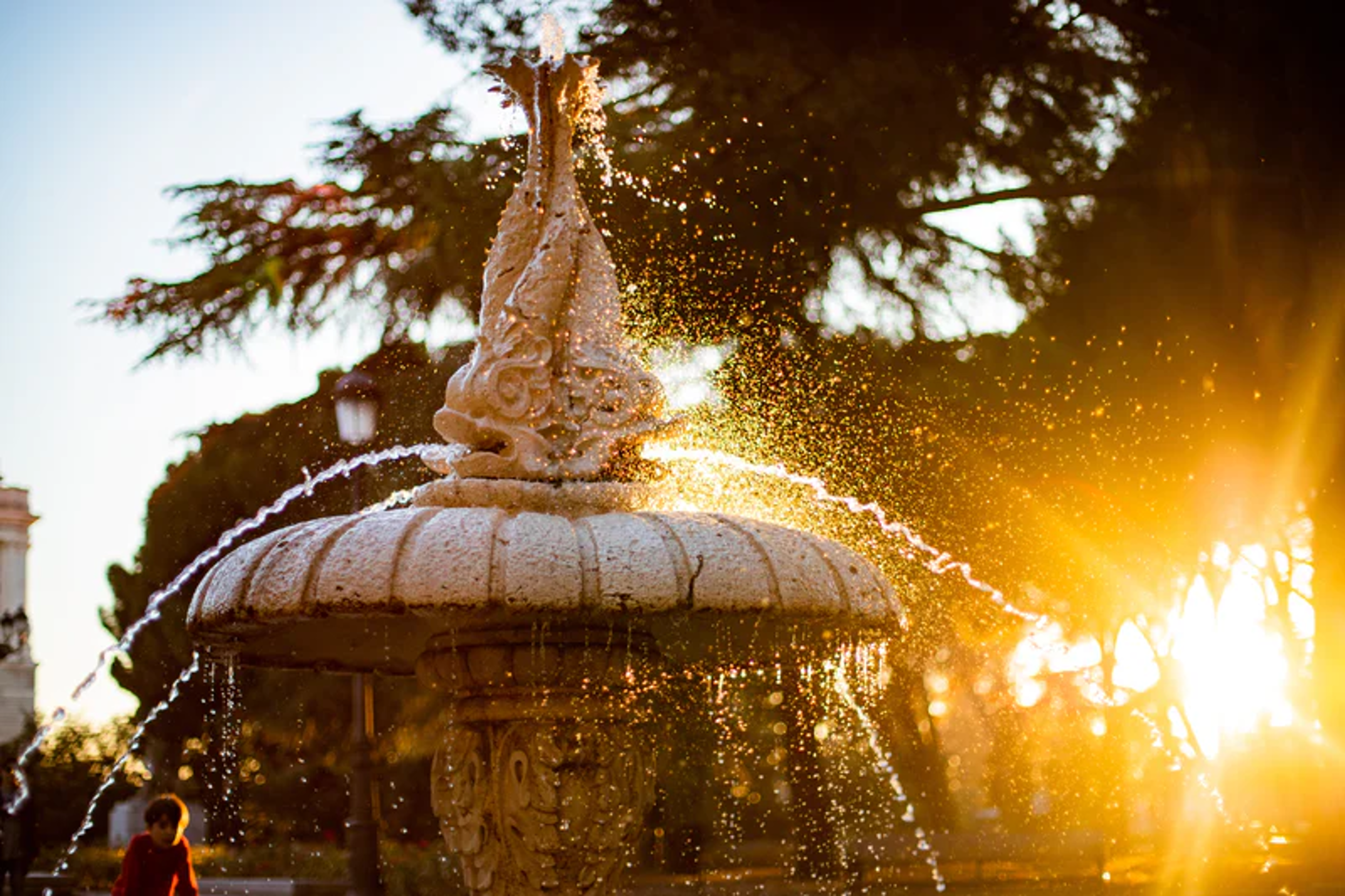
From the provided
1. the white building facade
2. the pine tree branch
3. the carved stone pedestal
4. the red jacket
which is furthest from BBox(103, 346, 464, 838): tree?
the white building facade

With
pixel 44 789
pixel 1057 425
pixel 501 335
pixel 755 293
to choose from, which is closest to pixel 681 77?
pixel 755 293

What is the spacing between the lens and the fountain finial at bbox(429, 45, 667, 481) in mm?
5129

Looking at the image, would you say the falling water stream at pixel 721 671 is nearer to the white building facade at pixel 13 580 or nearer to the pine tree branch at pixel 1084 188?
the pine tree branch at pixel 1084 188

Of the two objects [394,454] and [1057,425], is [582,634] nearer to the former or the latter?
[394,454]

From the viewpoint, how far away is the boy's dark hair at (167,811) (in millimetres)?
6219

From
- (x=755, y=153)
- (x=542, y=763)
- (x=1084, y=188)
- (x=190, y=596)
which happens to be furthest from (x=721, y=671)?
(x=190, y=596)

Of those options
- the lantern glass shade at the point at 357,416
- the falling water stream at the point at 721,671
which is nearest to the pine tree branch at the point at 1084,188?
the falling water stream at the point at 721,671

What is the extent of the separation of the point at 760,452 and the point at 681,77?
3248 mm

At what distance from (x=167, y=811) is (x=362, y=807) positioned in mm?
5399

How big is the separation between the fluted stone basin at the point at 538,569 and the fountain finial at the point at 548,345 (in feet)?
0.80

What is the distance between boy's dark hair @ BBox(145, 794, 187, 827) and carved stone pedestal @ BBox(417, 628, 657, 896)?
5.44ft

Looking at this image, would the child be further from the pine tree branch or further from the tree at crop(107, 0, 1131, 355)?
the pine tree branch

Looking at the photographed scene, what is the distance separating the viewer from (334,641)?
5.85m

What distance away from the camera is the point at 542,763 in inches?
195
